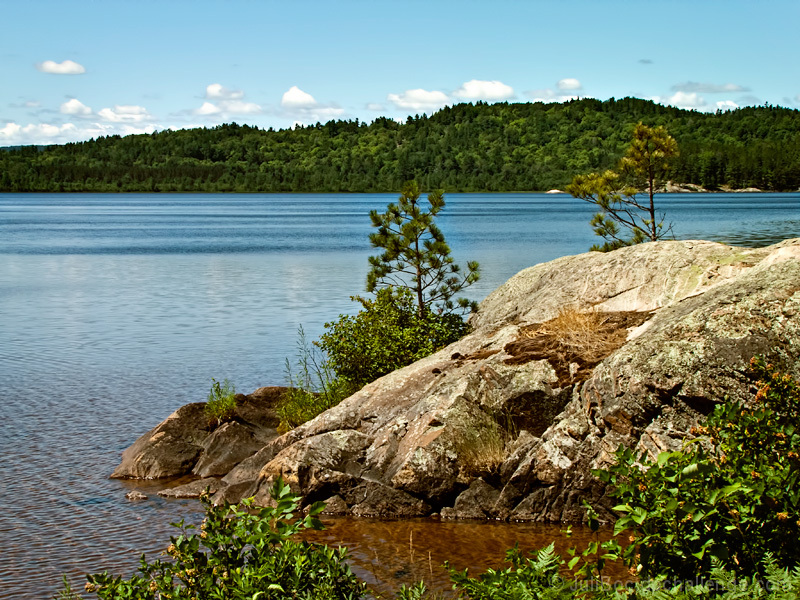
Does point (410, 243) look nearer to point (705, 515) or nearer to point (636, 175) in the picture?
point (636, 175)

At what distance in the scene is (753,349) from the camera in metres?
8.83

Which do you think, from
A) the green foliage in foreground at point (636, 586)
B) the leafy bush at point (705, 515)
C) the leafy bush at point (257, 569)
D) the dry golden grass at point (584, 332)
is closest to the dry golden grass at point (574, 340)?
the dry golden grass at point (584, 332)

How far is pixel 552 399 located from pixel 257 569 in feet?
20.5

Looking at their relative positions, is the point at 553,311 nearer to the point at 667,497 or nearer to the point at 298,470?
the point at 298,470

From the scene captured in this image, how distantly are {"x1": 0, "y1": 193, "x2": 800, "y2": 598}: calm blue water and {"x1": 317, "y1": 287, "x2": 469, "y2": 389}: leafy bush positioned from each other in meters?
3.84

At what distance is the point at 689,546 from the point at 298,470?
22.2ft

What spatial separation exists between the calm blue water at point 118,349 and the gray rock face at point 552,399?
832 millimetres

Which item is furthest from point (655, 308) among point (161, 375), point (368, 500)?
point (161, 375)

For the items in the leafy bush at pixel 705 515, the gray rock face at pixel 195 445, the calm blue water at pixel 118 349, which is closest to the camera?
the leafy bush at pixel 705 515

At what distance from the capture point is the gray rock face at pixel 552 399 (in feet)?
29.8

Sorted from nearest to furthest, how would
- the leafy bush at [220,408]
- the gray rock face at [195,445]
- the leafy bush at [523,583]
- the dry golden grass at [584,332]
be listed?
the leafy bush at [523,583] → the dry golden grass at [584,332] → the gray rock face at [195,445] → the leafy bush at [220,408]

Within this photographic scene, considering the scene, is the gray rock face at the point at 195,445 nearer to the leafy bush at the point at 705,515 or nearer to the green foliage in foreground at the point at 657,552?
the green foliage in foreground at the point at 657,552

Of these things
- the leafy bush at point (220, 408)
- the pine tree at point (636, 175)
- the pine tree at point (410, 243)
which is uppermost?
the pine tree at point (636, 175)

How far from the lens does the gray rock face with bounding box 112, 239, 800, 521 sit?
909 cm
